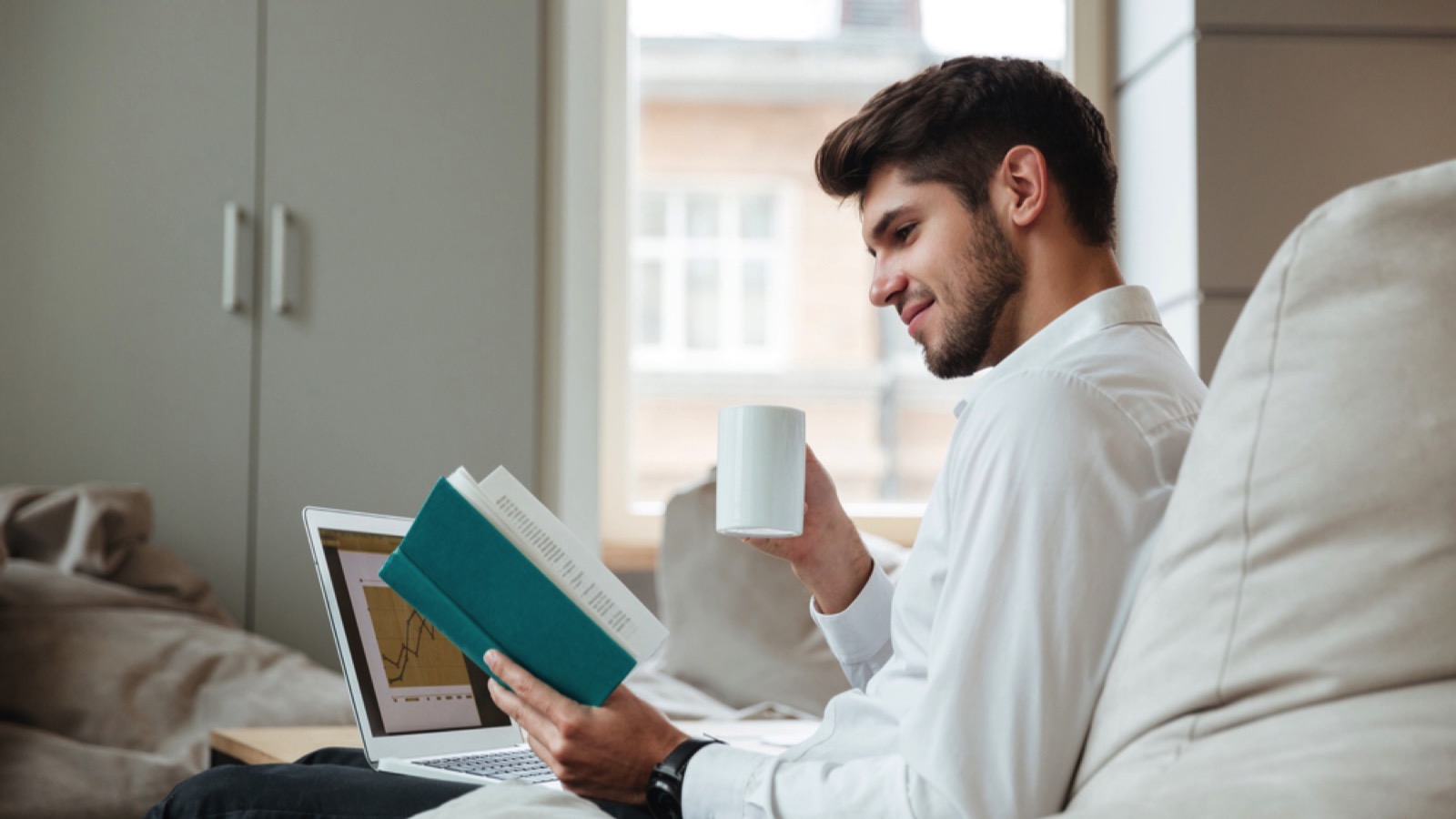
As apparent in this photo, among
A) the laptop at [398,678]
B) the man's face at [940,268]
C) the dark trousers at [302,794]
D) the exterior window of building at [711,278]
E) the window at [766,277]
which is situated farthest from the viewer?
the exterior window of building at [711,278]

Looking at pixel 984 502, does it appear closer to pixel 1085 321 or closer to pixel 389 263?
pixel 1085 321

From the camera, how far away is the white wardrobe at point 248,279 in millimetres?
2930

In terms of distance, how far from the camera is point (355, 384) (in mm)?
2967

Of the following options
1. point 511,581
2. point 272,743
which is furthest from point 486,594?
point 272,743

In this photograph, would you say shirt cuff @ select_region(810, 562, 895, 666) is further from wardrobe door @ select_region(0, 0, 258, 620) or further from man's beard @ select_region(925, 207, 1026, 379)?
wardrobe door @ select_region(0, 0, 258, 620)

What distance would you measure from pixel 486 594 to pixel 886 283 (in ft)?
1.65

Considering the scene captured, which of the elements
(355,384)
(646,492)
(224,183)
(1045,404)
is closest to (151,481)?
(355,384)

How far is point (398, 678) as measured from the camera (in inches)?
55.6

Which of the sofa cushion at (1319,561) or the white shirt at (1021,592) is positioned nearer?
the sofa cushion at (1319,561)

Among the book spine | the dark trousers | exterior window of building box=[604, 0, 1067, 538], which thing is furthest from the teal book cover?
exterior window of building box=[604, 0, 1067, 538]

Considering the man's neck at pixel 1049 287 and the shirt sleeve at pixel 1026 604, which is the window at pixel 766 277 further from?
the shirt sleeve at pixel 1026 604

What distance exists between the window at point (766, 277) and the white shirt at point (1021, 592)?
408 inches

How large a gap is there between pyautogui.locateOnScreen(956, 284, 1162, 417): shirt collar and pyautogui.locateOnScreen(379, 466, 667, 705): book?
13.6 inches

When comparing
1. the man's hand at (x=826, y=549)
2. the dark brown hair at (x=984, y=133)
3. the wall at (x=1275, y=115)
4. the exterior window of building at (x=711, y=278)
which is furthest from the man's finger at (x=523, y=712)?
the exterior window of building at (x=711, y=278)
